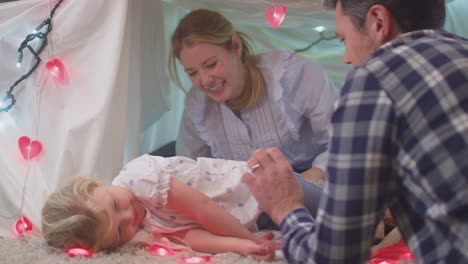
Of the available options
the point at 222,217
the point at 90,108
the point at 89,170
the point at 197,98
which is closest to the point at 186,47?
the point at 197,98

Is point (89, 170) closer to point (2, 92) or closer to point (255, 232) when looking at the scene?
point (2, 92)

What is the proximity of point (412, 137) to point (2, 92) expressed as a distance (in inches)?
54.8

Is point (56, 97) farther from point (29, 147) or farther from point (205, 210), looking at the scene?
point (205, 210)

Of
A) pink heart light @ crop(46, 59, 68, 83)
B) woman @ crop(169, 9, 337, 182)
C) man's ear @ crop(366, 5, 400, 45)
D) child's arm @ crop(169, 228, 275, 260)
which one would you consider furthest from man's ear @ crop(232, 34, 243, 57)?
Answer: man's ear @ crop(366, 5, 400, 45)

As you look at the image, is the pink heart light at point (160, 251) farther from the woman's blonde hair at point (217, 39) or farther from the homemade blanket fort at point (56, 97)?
the woman's blonde hair at point (217, 39)

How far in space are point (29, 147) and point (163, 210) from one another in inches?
19.0

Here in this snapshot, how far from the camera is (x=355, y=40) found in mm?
892

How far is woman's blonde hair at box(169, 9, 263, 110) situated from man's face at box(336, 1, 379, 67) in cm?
86

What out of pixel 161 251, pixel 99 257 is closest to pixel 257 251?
pixel 161 251

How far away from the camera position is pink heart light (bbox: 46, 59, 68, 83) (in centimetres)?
157

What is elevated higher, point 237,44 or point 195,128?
point 237,44

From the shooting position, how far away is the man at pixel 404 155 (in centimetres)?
67

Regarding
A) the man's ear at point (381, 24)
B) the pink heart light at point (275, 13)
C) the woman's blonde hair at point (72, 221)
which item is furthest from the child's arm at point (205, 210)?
the pink heart light at point (275, 13)

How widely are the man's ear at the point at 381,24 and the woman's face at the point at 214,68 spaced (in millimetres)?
905
